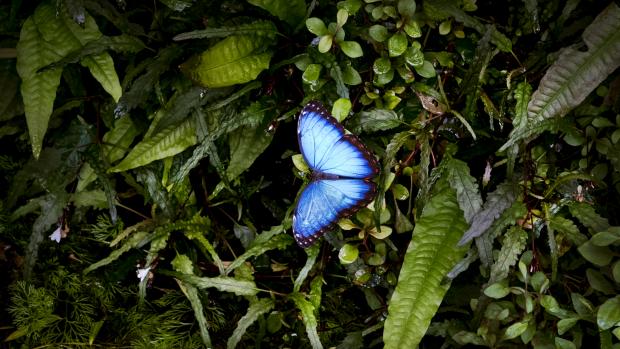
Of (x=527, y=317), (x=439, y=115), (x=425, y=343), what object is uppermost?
(x=439, y=115)

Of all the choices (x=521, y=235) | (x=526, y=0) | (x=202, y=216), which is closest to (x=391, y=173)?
(x=521, y=235)

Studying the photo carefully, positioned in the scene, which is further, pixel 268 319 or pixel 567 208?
pixel 268 319

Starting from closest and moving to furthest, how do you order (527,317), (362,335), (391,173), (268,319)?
A: (527,317) < (391,173) < (362,335) < (268,319)

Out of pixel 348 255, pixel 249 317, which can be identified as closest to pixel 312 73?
pixel 348 255

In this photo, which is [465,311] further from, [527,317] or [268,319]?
[268,319]

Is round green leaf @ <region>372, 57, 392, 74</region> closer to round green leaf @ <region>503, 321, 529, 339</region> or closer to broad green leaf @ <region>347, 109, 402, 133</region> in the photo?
broad green leaf @ <region>347, 109, 402, 133</region>

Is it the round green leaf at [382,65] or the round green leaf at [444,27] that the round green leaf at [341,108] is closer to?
the round green leaf at [382,65]

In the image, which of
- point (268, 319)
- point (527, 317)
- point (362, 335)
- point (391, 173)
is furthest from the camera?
point (268, 319)
